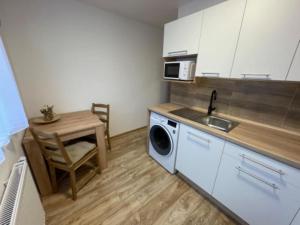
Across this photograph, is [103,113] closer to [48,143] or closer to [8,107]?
[48,143]

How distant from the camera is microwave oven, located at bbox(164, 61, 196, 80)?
177 centimetres

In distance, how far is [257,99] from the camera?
5.02ft

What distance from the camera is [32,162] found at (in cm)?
145

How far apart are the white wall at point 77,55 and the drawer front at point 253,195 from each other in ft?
7.15

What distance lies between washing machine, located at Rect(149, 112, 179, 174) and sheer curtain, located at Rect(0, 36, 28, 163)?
1.42m

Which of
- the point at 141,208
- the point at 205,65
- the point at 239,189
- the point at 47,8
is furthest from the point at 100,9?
the point at 239,189

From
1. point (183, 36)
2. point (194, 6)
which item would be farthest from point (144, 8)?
point (183, 36)

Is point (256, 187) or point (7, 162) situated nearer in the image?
point (7, 162)

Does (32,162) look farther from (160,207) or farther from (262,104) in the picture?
(262,104)

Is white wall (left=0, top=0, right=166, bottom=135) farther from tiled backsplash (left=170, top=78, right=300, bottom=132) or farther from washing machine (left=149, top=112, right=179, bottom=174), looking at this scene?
tiled backsplash (left=170, top=78, right=300, bottom=132)

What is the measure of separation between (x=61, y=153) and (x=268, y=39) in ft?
7.08

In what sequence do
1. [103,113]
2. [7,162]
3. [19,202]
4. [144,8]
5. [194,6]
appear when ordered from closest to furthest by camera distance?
[19,202], [7,162], [194,6], [144,8], [103,113]

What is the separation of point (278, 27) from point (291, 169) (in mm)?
1091

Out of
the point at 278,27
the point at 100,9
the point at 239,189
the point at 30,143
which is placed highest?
the point at 100,9
